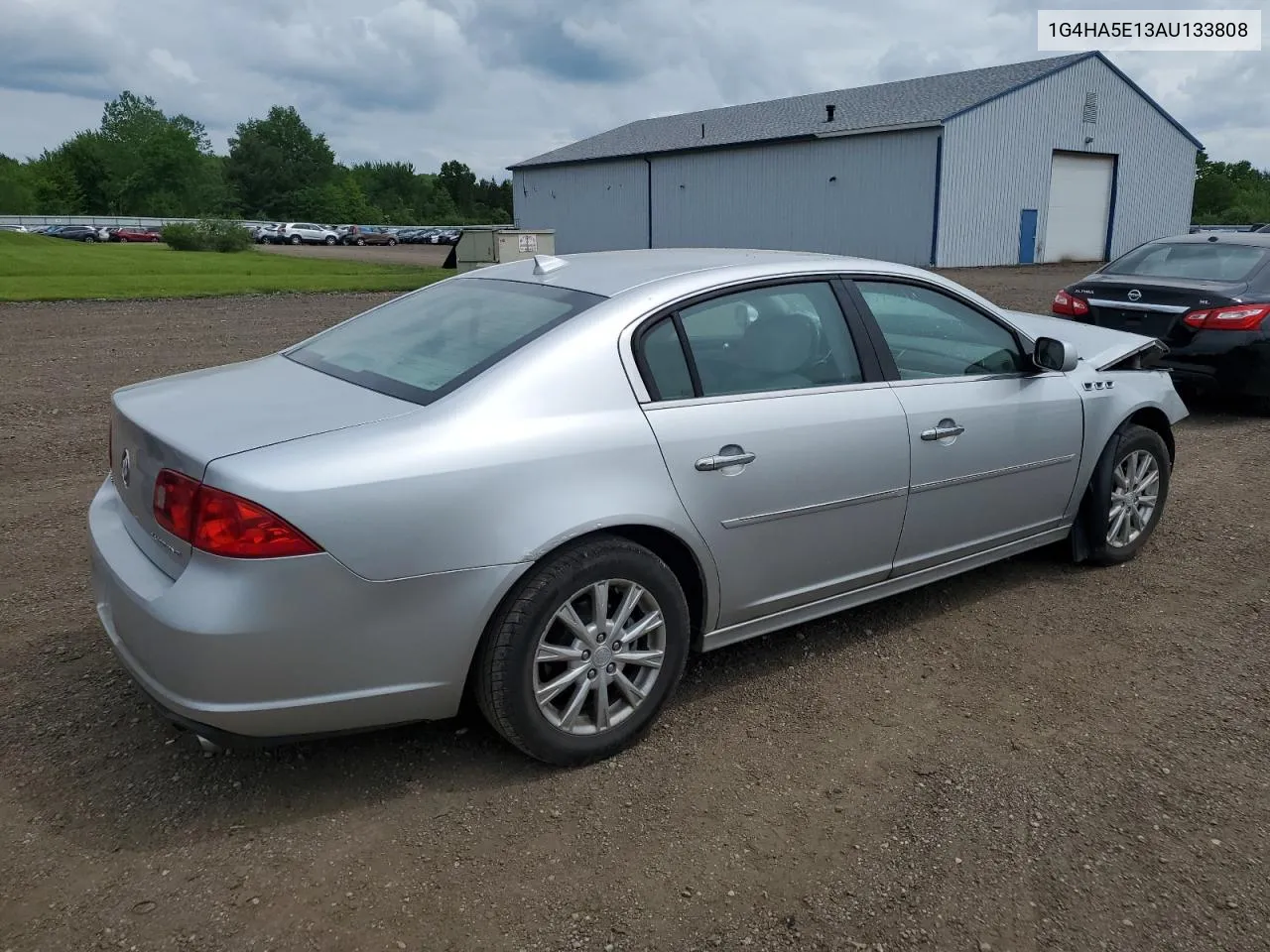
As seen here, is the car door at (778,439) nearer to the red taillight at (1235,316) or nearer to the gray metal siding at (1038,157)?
the red taillight at (1235,316)

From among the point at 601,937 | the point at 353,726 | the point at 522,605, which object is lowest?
the point at 601,937

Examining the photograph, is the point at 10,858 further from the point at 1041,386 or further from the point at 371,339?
the point at 1041,386

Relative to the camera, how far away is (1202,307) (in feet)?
26.5

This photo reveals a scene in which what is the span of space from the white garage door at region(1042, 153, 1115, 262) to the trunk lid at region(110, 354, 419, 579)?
115 feet

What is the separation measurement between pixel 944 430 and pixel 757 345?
0.86 meters

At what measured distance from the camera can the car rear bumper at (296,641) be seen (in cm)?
266

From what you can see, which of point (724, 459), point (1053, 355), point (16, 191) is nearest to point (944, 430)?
point (1053, 355)

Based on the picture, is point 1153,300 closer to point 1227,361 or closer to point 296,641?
point 1227,361

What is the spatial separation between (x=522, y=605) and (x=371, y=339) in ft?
4.50

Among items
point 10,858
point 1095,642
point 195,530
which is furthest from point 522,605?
point 1095,642

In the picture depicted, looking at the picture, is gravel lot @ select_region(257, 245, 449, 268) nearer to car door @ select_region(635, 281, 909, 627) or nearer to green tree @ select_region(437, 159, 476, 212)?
car door @ select_region(635, 281, 909, 627)

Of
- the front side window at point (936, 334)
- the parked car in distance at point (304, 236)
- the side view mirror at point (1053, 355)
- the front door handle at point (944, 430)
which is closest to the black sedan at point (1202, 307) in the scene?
the side view mirror at point (1053, 355)

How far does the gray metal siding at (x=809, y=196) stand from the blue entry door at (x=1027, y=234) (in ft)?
13.7

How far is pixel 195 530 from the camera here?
107 inches
